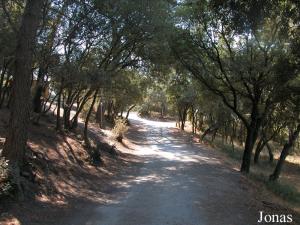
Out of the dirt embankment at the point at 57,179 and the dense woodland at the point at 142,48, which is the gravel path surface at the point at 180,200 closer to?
the dirt embankment at the point at 57,179

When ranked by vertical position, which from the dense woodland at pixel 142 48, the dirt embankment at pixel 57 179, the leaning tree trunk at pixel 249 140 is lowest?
the dirt embankment at pixel 57 179

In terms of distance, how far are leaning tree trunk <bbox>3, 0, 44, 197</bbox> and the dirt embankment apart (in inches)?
35.4

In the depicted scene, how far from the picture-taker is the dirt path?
10.1 meters

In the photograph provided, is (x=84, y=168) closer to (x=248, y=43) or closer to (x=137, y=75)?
(x=248, y=43)

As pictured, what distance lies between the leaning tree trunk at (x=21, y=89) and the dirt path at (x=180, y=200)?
2.49 metres

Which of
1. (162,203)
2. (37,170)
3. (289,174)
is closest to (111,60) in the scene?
(37,170)

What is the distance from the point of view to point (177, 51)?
68.4ft

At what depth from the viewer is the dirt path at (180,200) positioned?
33.1ft

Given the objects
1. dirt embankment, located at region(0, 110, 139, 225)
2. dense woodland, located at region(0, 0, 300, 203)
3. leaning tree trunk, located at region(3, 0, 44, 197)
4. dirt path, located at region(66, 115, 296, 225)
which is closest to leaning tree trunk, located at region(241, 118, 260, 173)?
dense woodland, located at region(0, 0, 300, 203)

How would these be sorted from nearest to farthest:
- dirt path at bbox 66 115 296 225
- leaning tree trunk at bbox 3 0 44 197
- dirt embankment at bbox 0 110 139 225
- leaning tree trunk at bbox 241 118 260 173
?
dirt embankment at bbox 0 110 139 225, dirt path at bbox 66 115 296 225, leaning tree trunk at bbox 3 0 44 197, leaning tree trunk at bbox 241 118 260 173

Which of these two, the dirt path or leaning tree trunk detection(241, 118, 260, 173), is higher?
leaning tree trunk detection(241, 118, 260, 173)

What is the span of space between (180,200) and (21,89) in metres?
5.23

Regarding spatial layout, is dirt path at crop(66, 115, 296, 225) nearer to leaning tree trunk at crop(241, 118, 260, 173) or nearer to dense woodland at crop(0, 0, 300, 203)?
leaning tree trunk at crop(241, 118, 260, 173)

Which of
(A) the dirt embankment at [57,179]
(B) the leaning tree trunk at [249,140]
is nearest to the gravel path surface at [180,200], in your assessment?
(A) the dirt embankment at [57,179]
